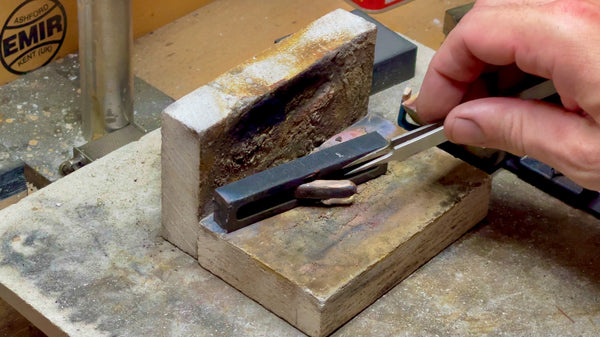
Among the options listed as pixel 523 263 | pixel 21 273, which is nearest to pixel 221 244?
pixel 21 273

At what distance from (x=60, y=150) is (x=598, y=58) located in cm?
121

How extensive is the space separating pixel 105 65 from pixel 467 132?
827 mm

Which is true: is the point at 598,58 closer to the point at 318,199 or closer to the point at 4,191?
the point at 318,199

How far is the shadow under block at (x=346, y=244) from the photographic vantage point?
115 centimetres

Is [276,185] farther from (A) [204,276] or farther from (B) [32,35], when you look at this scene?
(B) [32,35]

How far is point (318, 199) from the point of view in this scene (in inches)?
49.0

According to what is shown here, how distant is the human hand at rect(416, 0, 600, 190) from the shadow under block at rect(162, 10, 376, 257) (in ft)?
0.48

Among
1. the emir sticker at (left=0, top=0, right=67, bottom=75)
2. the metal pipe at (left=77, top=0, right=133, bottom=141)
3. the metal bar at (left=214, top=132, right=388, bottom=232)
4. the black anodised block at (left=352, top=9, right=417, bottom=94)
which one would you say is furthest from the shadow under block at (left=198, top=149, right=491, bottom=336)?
the emir sticker at (left=0, top=0, right=67, bottom=75)

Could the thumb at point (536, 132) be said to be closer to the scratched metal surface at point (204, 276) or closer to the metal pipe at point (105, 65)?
the scratched metal surface at point (204, 276)

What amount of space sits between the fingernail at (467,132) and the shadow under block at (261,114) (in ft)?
0.68

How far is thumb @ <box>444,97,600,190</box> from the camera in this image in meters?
1.13

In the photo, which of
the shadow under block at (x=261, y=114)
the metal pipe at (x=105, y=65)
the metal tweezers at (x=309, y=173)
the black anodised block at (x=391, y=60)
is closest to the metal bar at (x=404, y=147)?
the metal tweezers at (x=309, y=173)

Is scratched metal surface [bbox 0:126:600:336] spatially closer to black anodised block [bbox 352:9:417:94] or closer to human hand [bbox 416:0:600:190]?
human hand [bbox 416:0:600:190]

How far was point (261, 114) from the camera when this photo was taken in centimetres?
123
